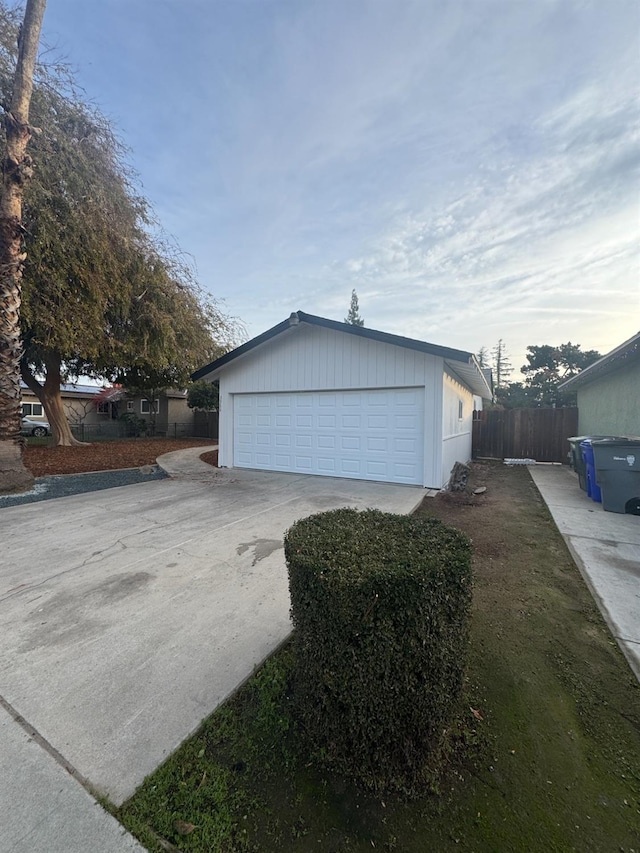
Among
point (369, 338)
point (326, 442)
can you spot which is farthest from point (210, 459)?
point (369, 338)

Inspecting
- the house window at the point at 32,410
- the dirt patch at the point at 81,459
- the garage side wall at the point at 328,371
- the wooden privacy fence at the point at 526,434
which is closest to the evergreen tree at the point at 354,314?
the wooden privacy fence at the point at 526,434

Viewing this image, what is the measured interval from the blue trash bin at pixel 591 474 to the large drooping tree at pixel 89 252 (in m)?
11.2

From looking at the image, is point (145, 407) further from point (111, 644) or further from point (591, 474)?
point (591, 474)

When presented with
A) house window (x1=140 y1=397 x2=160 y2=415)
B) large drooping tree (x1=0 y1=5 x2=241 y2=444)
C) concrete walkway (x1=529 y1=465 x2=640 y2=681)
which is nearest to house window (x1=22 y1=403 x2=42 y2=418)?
house window (x1=140 y1=397 x2=160 y2=415)

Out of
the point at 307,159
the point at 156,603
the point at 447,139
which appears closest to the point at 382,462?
the point at 156,603

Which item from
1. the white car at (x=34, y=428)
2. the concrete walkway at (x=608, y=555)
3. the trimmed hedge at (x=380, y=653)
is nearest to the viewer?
the trimmed hedge at (x=380, y=653)

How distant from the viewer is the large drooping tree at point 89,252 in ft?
27.2

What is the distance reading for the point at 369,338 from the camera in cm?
811

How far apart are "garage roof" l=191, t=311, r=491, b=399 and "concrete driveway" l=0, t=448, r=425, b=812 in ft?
13.4

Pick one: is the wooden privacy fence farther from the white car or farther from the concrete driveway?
the white car

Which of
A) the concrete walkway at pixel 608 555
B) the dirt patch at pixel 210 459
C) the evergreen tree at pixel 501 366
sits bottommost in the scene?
the concrete walkway at pixel 608 555

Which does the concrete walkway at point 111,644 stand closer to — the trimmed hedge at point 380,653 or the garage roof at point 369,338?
the trimmed hedge at point 380,653

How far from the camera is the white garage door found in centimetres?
794

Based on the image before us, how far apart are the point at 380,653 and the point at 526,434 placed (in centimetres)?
1376
